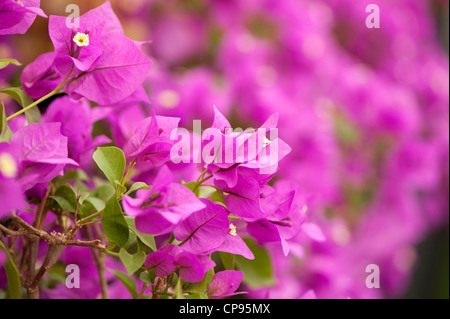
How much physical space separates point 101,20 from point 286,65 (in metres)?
1.08

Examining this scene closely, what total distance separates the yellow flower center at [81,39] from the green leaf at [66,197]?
5.3 inches

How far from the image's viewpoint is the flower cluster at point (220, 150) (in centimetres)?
43

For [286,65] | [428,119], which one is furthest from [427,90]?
[286,65]

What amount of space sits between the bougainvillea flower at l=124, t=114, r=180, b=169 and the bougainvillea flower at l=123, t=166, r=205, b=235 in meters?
0.06

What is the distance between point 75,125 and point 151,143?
0.37ft

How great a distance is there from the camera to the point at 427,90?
65.2 inches

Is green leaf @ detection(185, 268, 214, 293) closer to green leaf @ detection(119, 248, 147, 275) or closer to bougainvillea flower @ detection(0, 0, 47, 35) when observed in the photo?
green leaf @ detection(119, 248, 147, 275)

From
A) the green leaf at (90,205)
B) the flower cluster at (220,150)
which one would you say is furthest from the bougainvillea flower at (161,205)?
the green leaf at (90,205)

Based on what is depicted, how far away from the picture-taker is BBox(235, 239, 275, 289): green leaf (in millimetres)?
653

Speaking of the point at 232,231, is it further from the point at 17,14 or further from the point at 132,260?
the point at 17,14

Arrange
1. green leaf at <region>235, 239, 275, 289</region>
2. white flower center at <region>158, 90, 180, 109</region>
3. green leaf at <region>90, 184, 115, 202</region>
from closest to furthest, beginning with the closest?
green leaf at <region>90, 184, 115, 202</region>, green leaf at <region>235, 239, 275, 289</region>, white flower center at <region>158, 90, 180, 109</region>

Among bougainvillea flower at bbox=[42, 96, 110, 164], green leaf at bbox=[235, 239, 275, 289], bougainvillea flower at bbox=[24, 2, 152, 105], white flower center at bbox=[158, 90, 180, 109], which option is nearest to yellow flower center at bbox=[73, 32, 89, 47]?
bougainvillea flower at bbox=[24, 2, 152, 105]

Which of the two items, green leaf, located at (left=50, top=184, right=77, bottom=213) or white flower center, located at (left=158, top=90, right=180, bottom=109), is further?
white flower center, located at (left=158, top=90, right=180, bottom=109)

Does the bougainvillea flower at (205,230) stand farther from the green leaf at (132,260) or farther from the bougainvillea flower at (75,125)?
the bougainvillea flower at (75,125)
